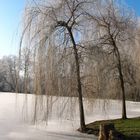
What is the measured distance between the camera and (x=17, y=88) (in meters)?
11.9

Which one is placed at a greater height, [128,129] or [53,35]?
[53,35]

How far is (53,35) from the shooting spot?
451 inches

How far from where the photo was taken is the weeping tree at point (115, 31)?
48.5 ft

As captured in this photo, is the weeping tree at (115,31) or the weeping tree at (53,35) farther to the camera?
the weeping tree at (115,31)

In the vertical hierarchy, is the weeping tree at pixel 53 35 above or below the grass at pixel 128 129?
above

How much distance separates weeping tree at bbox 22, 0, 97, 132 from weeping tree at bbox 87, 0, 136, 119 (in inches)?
87.6

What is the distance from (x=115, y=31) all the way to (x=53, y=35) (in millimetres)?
4644

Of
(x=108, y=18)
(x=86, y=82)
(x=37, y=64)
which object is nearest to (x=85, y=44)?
(x=86, y=82)

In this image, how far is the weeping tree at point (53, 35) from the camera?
11188 millimetres

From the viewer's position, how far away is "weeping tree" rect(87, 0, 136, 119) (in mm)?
14781

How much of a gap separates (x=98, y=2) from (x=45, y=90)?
4.18 metres

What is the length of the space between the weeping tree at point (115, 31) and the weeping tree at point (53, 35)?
7.30ft

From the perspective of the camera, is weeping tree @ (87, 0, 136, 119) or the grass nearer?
the grass

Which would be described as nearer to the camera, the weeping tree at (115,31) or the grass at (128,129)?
the grass at (128,129)
